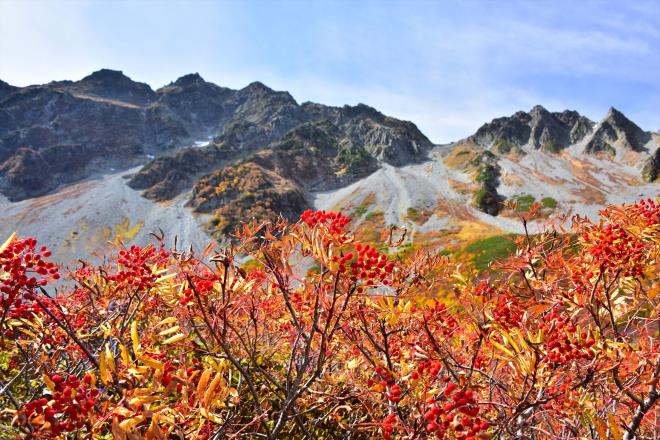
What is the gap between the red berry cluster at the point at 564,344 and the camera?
3133 millimetres

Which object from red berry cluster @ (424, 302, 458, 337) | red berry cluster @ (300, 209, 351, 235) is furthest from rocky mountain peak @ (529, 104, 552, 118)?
red berry cluster @ (300, 209, 351, 235)

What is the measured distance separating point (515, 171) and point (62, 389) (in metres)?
155

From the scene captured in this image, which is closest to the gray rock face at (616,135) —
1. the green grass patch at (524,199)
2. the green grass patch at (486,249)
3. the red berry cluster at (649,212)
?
the green grass patch at (524,199)

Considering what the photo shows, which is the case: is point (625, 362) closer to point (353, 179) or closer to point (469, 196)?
point (469, 196)

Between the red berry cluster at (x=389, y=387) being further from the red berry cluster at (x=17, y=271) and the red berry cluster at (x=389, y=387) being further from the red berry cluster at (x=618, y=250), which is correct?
the red berry cluster at (x=618, y=250)

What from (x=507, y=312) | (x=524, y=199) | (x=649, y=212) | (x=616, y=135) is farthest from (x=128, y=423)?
(x=616, y=135)

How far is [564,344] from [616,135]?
19482 cm

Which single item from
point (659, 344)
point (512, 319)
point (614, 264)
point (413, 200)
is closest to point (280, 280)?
point (512, 319)

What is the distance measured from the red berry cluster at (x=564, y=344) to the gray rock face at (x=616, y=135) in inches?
7232

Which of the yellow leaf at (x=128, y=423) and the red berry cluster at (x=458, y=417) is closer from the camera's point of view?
the yellow leaf at (x=128, y=423)

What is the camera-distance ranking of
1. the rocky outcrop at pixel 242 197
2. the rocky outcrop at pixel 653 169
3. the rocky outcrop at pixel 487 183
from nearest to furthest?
the rocky outcrop at pixel 487 183
the rocky outcrop at pixel 242 197
the rocky outcrop at pixel 653 169

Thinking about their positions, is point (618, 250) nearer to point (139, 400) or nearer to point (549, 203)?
point (139, 400)

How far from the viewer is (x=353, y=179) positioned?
15300cm

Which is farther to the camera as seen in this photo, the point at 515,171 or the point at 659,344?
the point at 515,171
